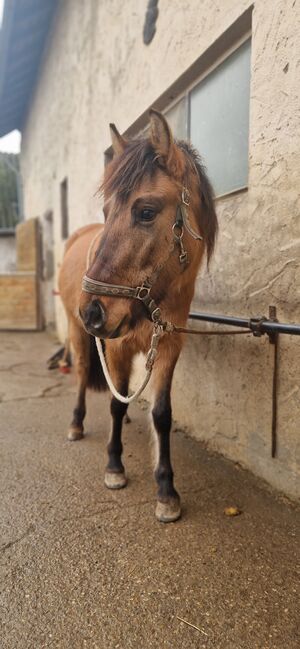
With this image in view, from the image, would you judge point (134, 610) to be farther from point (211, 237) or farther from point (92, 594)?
point (211, 237)

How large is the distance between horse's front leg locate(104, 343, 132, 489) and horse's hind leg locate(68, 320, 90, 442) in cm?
73

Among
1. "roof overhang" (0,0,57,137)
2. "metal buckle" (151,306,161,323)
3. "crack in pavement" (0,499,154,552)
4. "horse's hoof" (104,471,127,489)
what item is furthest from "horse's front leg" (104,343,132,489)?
"roof overhang" (0,0,57,137)

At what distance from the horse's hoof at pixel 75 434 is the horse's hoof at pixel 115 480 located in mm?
722

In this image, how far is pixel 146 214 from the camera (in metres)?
1.70

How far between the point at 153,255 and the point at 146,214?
0.17 metres

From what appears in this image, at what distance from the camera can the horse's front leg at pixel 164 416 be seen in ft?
6.52

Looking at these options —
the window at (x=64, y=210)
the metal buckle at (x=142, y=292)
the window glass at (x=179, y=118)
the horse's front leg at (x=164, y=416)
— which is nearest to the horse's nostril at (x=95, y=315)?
the metal buckle at (x=142, y=292)

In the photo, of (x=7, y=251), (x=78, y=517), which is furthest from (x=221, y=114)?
(x=7, y=251)

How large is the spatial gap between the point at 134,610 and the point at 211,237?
169 centimetres

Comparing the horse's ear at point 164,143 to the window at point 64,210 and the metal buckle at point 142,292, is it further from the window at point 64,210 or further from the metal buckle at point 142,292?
the window at point 64,210

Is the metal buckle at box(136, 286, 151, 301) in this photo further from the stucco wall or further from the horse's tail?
the stucco wall

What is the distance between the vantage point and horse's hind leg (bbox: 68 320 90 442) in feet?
9.91

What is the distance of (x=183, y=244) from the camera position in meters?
1.82

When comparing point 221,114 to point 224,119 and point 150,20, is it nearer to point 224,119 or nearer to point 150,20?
point 224,119
